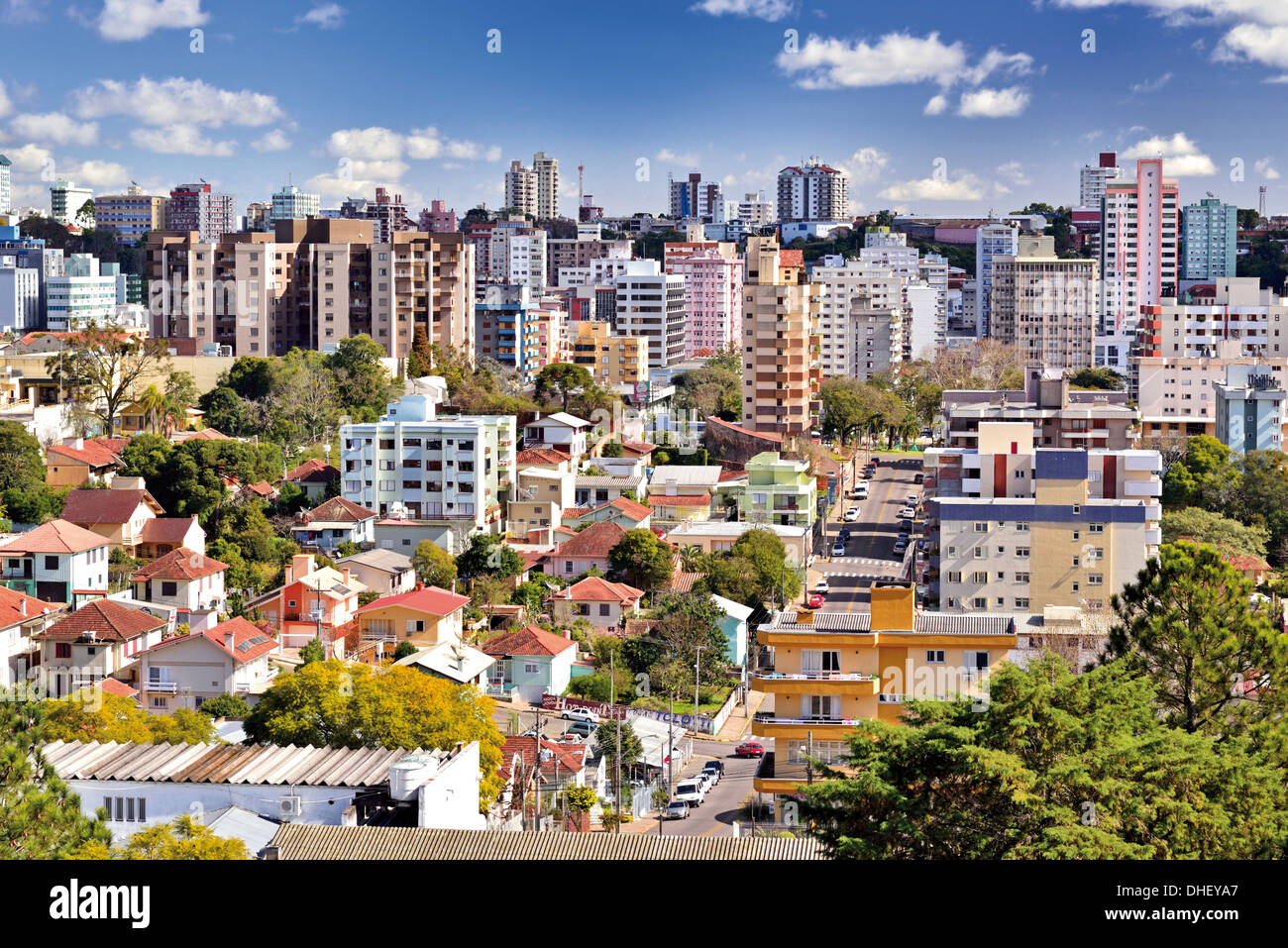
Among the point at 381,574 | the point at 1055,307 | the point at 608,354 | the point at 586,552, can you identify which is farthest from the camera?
the point at 1055,307

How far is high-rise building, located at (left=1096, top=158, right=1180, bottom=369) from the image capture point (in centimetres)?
4225

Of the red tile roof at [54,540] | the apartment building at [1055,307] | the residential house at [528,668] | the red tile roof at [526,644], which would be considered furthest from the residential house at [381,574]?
the apartment building at [1055,307]

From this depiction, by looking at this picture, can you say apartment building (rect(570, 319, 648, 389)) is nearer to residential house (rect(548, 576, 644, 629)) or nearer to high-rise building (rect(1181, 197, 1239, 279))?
residential house (rect(548, 576, 644, 629))

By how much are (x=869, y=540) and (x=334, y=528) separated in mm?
6280

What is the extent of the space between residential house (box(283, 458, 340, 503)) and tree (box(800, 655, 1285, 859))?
40.3ft

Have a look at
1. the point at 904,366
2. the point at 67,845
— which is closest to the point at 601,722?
the point at 67,845

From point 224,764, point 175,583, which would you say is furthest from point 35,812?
point 175,583

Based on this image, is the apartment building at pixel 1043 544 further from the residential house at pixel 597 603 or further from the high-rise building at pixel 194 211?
the high-rise building at pixel 194 211

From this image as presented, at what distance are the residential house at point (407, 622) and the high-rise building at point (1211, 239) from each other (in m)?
33.2

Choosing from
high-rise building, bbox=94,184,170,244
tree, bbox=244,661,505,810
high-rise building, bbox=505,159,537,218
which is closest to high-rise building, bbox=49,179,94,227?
high-rise building, bbox=94,184,170,244

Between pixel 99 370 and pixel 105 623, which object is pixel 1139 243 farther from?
pixel 105 623

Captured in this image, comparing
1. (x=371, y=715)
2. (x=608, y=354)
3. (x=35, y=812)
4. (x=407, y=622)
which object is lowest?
(x=407, y=622)

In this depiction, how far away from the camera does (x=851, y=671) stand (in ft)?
28.9
